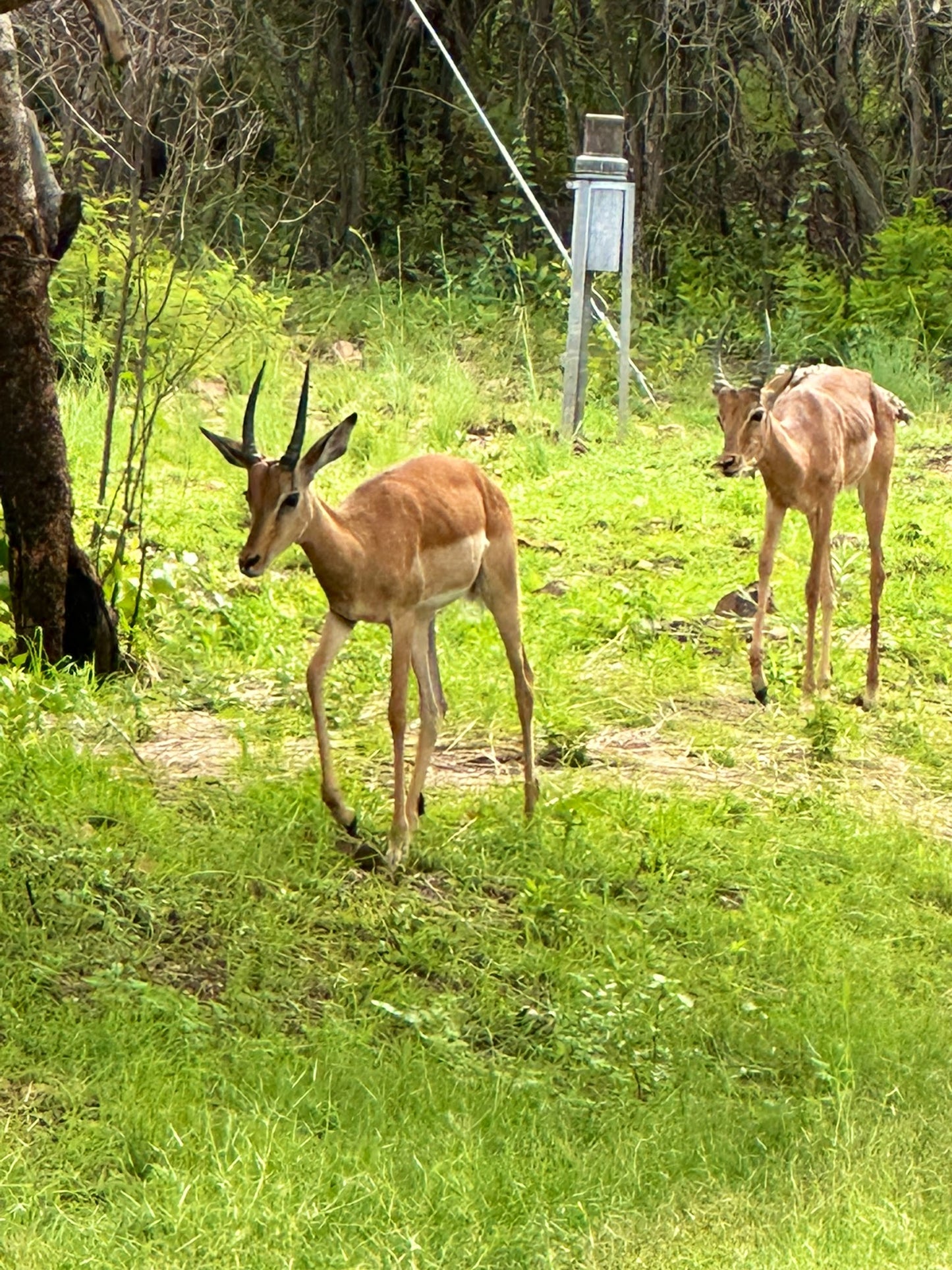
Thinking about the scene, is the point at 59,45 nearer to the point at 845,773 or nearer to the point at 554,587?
the point at 554,587

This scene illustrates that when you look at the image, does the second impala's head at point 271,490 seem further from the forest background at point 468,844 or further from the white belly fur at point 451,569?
the forest background at point 468,844

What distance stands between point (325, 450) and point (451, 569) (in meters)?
0.80

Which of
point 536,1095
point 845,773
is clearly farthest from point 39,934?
point 845,773

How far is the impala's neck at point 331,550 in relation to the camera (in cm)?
589

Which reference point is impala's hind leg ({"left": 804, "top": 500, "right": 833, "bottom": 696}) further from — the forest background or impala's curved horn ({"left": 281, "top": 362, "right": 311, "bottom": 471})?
impala's curved horn ({"left": 281, "top": 362, "right": 311, "bottom": 471})

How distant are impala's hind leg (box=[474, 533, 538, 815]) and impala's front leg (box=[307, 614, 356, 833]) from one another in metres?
0.67

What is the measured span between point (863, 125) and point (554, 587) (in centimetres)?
1012

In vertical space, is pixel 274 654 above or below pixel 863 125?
below

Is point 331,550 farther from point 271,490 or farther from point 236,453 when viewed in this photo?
point 236,453

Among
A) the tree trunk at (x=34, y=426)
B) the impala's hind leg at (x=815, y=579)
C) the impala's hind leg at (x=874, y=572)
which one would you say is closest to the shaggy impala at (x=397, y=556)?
the tree trunk at (x=34, y=426)

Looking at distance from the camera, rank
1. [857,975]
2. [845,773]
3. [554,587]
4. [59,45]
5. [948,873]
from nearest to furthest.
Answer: [857,975] → [948,873] → [845,773] → [554,587] → [59,45]

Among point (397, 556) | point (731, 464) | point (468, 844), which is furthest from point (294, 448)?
point (731, 464)

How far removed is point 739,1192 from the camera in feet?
14.7

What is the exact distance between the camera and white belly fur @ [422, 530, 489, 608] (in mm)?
6305
